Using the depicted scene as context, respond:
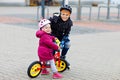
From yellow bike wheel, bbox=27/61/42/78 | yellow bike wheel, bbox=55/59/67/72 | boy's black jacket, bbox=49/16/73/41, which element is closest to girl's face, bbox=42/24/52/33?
boy's black jacket, bbox=49/16/73/41

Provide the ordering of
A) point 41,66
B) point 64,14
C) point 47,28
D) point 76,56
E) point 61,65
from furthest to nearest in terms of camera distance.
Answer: point 76,56 → point 61,65 → point 64,14 → point 41,66 → point 47,28

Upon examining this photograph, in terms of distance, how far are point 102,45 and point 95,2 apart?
92.6ft

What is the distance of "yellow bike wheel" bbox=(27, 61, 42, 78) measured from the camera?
21.0 ft

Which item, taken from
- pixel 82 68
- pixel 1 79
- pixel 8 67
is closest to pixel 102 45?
pixel 82 68

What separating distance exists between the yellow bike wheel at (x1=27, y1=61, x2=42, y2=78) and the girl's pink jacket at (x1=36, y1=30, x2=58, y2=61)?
0.13 metres

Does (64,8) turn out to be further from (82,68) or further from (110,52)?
(110,52)

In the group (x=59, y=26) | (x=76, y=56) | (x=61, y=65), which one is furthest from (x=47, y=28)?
(x=76, y=56)

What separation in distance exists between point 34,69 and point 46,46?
0.46 m

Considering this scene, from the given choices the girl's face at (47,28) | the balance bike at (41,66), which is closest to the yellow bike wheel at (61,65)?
the balance bike at (41,66)

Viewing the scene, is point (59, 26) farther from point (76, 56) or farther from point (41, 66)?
point (76, 56)

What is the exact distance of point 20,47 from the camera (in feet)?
33.0

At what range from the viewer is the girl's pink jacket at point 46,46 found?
21.1ft

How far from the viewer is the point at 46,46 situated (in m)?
6.48

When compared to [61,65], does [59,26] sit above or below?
above
